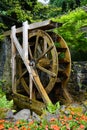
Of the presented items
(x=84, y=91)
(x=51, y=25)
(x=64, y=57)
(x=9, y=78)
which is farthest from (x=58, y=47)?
(x=9, y=78)

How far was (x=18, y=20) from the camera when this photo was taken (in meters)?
9.44

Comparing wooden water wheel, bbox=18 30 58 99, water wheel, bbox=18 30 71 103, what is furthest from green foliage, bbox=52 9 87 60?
wooden water wheel, bbox=18 30 58 99

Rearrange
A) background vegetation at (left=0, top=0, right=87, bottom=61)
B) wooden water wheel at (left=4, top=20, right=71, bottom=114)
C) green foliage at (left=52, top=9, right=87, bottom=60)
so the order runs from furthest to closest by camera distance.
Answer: background vegetation at (left=0, top=0, right=87, bottom=61) < green foliage at (left=52, top=9, right=87, bottom=60) < wooden water wheel at (left=4, top=20, right=71, bottom=114)

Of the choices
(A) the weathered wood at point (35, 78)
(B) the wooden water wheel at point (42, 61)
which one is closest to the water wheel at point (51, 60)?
(B) the wooden water wheel at point (42, 61)

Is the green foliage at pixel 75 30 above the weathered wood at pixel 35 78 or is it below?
above

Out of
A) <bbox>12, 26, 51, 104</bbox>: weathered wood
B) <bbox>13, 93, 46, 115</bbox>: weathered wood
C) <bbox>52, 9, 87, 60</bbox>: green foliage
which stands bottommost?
<bbox>13, 93, 46, 115</bbox>: weathered wood

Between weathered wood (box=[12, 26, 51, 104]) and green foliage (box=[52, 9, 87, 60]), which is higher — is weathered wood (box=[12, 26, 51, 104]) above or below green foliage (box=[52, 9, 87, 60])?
below

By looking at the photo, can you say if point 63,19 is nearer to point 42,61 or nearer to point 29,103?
point 42,61

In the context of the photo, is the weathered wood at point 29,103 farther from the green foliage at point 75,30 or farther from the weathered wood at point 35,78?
the green foliage at point 75,30

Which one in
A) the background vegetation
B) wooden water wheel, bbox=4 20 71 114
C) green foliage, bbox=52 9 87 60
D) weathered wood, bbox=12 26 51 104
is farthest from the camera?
the background vegetation

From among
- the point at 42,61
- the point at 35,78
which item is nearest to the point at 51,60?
the point at 42,61

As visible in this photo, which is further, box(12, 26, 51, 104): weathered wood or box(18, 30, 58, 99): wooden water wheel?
box(18, 30, 58, 99): wooden water wheel

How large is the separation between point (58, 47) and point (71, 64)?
0.67 m

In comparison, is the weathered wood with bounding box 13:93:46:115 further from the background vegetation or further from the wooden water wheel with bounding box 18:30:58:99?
the background vegetation
